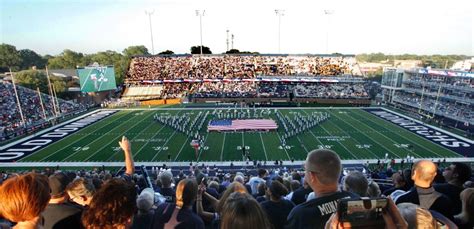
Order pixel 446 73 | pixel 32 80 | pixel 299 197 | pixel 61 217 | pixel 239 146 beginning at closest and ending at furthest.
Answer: pixel 61 217
pixel 299 197
pixel 239 146
pixel 446 73
pixel 32 80

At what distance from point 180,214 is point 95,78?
136 feet

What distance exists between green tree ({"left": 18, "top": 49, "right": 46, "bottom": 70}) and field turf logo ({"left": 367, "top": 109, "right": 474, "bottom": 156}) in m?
79.1

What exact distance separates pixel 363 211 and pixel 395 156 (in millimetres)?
21192

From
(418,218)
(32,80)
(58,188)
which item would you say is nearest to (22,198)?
(58,188)

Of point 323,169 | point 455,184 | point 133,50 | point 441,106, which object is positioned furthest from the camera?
point 133,50

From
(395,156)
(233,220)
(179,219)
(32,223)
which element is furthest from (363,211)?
(395,156)

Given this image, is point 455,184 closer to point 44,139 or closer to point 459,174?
point 459,174

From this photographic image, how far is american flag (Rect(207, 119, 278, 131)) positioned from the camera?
89.0 feet

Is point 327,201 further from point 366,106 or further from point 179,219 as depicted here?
point 366,106

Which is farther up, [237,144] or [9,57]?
[9,57]

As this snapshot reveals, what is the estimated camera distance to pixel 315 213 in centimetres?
246

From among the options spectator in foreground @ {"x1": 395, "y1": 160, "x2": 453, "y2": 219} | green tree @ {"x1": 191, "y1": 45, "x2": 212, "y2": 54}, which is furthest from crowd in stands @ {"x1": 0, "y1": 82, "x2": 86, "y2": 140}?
green tree @ {"x1": 191, "y1": 45, "x2": 212, "y2": 54}

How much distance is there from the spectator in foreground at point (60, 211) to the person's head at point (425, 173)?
3421mm

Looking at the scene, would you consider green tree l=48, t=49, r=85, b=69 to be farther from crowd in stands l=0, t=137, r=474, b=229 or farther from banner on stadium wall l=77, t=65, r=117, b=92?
crowd in stands l=0, t=137, r=474, b=229
